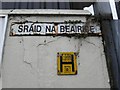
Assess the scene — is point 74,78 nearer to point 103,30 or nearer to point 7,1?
point 103,30

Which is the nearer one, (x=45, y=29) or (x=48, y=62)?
(x=48, y=62)

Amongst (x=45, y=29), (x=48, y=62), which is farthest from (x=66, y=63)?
(x=45, y=29)

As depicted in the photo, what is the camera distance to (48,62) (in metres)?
3.43

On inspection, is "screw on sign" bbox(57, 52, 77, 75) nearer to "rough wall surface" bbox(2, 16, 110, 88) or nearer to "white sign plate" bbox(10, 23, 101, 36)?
"rough wall surface" bbox(2, 16, 110, 88)

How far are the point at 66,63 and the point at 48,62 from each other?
0.27 m

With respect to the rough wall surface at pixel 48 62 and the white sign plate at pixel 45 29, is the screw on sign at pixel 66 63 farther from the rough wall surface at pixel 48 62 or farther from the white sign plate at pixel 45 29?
the white sign plate at pixel 45 29

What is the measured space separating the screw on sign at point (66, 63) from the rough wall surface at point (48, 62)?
0.06 m

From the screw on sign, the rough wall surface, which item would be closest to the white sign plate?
the rough wall surface

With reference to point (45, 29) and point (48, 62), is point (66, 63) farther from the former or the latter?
point (45, 29)

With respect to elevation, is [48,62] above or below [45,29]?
below

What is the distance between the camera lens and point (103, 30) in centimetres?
367

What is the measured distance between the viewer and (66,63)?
343 centimetres

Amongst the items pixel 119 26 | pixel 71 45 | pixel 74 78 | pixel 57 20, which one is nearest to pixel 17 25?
pixel 57 20

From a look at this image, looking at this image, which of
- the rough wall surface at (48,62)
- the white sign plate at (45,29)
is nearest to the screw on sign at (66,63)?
the rough wall surface at (48,62)
